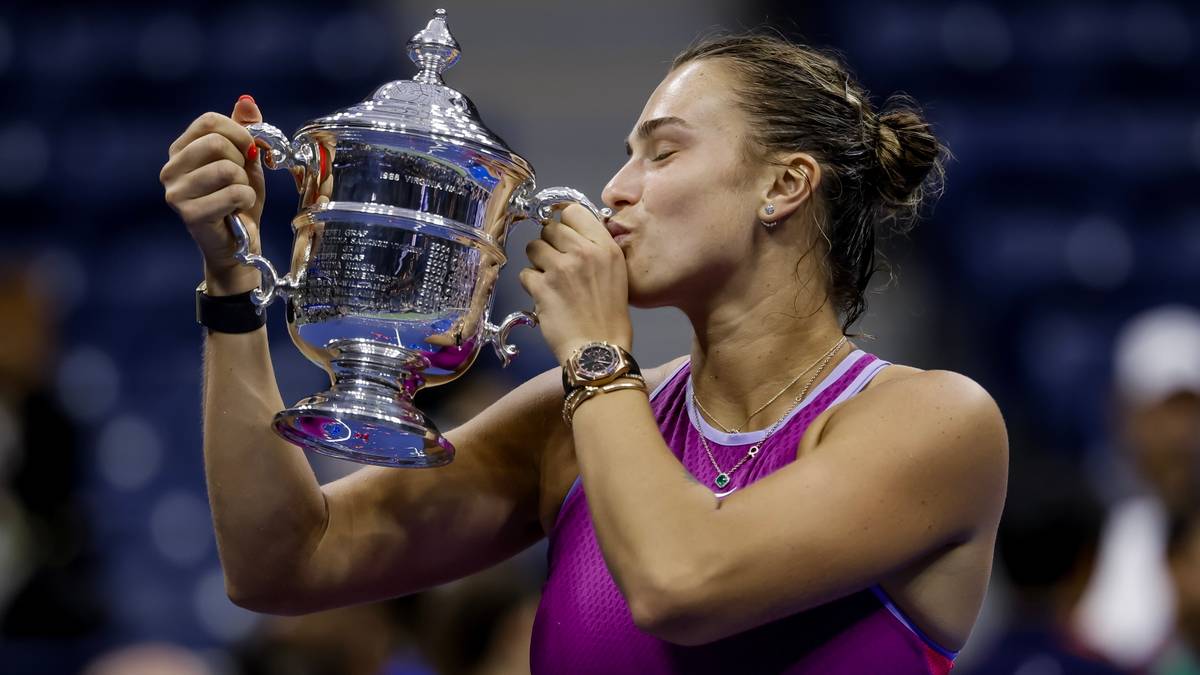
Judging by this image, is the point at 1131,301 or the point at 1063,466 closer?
the point at 1063,466

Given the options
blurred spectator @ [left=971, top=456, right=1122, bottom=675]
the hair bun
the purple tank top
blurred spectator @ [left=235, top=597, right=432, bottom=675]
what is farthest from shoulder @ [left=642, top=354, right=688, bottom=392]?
blurred spectator @ [left=971, top=456, right=1122, bottom=675]

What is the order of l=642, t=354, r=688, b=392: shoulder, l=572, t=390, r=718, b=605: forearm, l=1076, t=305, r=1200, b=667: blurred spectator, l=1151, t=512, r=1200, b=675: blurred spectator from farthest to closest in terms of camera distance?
l=1076, t=305, r=1200, b=667: blurred spectator
l=1151, t=512, r=1200, b=675: blurred spectator
l=642, t=354, r=688, b=392: shoulder
l=572, t=390, r=718, b=605: forearm

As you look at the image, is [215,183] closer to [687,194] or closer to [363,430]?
[363,430]

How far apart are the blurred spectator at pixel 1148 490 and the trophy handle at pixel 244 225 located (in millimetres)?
2103

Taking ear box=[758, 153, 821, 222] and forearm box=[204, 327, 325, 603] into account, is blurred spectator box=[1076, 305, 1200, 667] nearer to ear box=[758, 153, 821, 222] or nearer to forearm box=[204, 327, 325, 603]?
ear box=[758, 153, 821, 222]

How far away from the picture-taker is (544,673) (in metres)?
1.82

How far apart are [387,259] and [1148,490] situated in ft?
7.68

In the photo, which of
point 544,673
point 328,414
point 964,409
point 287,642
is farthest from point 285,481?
point 287,642

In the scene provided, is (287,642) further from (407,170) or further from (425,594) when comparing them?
(407,170)

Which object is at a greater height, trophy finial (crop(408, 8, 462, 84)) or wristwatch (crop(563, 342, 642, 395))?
trophy finial (crop(408, 8, 462, 84))

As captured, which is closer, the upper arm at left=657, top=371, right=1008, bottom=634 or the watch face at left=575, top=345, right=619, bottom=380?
the upper arm at left=657, top=371, right=1008, bottom=634

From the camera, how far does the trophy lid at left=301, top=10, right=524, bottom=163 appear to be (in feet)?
5.52

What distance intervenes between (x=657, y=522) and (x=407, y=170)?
451mm

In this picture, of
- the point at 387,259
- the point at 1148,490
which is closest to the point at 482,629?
the point at 387,259
